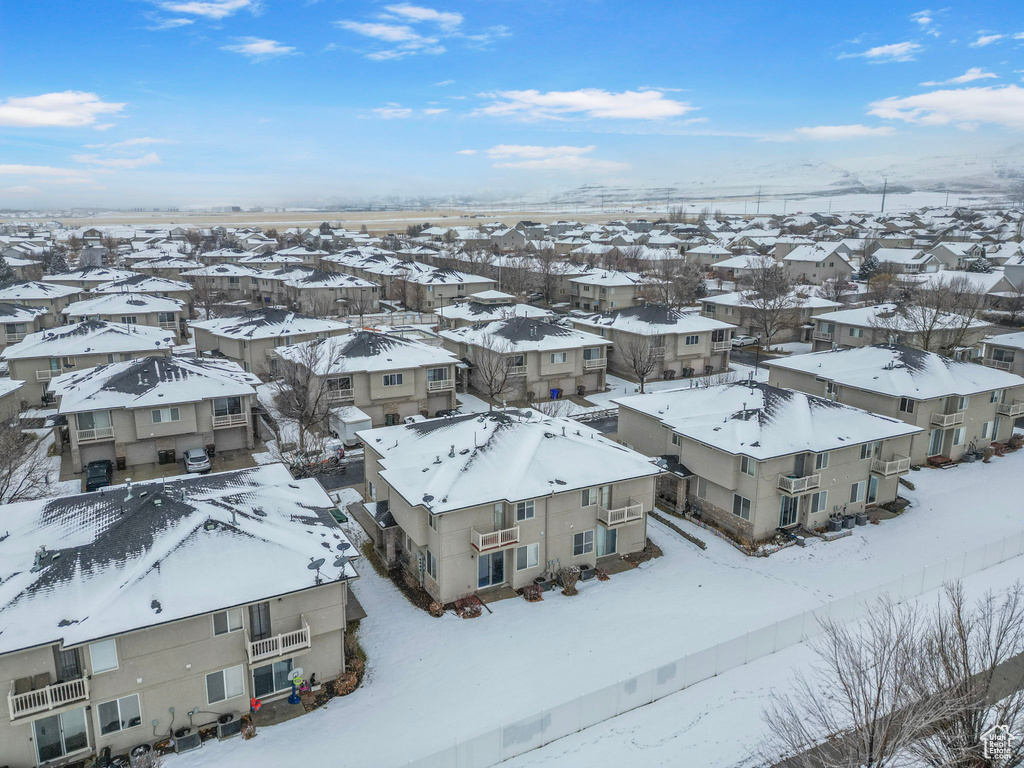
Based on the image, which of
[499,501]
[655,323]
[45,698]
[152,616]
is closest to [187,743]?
[45,698]

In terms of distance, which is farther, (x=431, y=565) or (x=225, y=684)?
(x=431, y=565)

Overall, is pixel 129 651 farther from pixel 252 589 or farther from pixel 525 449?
pixel 525 449

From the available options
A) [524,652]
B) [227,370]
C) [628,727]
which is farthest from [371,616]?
[227,370]

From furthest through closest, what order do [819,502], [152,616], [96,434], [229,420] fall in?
1. [229,420]
2. [96,434]
3. [819,502]
4. [152,616]

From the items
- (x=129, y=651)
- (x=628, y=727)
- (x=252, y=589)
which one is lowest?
(x=628, y=727)

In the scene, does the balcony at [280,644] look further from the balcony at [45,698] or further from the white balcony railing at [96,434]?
the white balcony railing at [96,434]

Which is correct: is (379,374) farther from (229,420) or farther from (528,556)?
(528,556)

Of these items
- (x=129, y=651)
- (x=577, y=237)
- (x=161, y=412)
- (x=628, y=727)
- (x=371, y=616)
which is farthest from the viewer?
(x=577, y=237)
